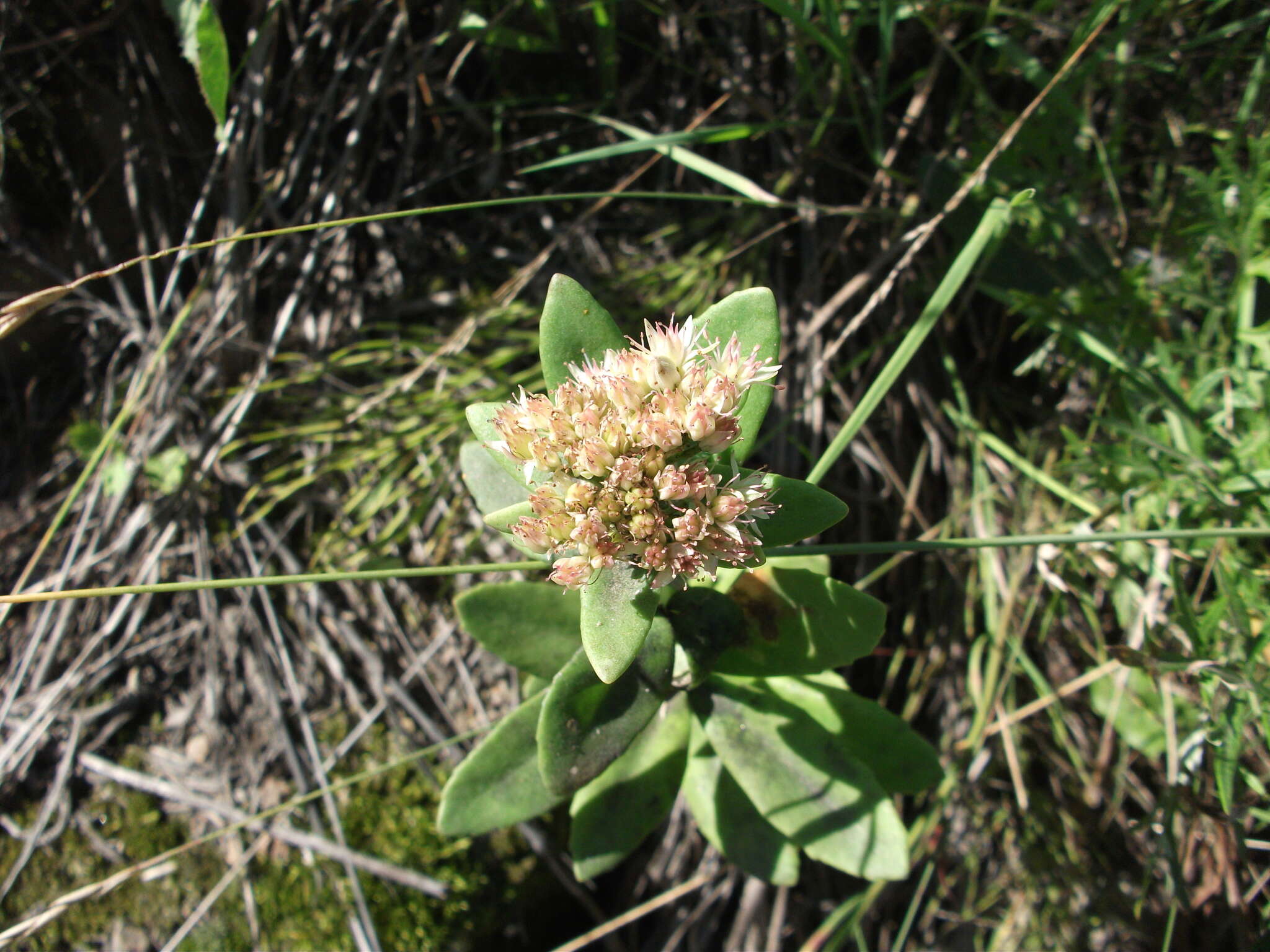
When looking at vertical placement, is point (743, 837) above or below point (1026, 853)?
above

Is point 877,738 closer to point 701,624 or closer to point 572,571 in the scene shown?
point 701,624

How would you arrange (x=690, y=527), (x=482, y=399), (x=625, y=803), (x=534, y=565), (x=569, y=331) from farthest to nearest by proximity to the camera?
(x=482, y=399) < (x=625, y=803) < (x=569, y=331) < (x=534, y=565) < (x=690, y=527)

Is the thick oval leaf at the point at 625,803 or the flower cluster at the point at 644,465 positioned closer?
the flower cluster at the point at 644,465

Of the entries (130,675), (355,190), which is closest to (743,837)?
(130,675)

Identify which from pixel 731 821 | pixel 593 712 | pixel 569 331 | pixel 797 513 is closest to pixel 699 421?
pixel 797 513

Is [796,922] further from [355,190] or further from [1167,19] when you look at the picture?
[1167,19]

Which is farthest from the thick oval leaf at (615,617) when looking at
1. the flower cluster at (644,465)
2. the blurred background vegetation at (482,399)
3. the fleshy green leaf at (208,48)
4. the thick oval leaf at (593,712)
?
the fleshy green leaf at (208,48)

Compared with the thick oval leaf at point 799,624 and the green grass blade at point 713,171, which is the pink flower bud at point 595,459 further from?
the green grass blade at point 713,171
